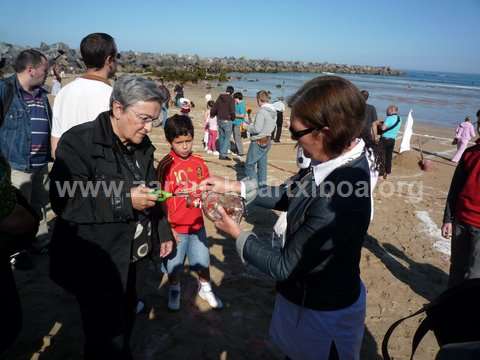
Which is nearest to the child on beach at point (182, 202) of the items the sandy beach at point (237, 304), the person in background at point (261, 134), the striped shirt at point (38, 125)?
the sandy beach at point (237, 304)

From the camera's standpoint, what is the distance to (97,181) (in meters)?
2.26

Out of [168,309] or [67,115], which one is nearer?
[67,115]

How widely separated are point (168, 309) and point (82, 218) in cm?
203

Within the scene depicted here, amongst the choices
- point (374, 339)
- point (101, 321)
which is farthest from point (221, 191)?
point (374, 339)

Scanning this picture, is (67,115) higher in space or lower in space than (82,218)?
higher

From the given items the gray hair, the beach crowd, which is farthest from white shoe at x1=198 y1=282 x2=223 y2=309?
the gray hair

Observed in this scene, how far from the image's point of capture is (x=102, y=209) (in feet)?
7.23

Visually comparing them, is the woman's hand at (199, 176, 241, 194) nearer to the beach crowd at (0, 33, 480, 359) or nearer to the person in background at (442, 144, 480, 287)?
the beach crowd at (0, 33, 480, 359)

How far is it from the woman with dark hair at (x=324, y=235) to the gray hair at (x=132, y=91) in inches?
35.8

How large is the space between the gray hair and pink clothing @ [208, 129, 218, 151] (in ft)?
30.2

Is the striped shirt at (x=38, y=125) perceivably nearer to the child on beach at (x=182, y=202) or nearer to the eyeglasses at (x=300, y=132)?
the child on beach at (x=182, y=202)

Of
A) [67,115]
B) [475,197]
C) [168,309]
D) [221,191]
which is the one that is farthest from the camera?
[168,309]

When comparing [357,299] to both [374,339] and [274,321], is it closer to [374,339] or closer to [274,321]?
[274,321]

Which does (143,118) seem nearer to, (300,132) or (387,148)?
(300,132)
